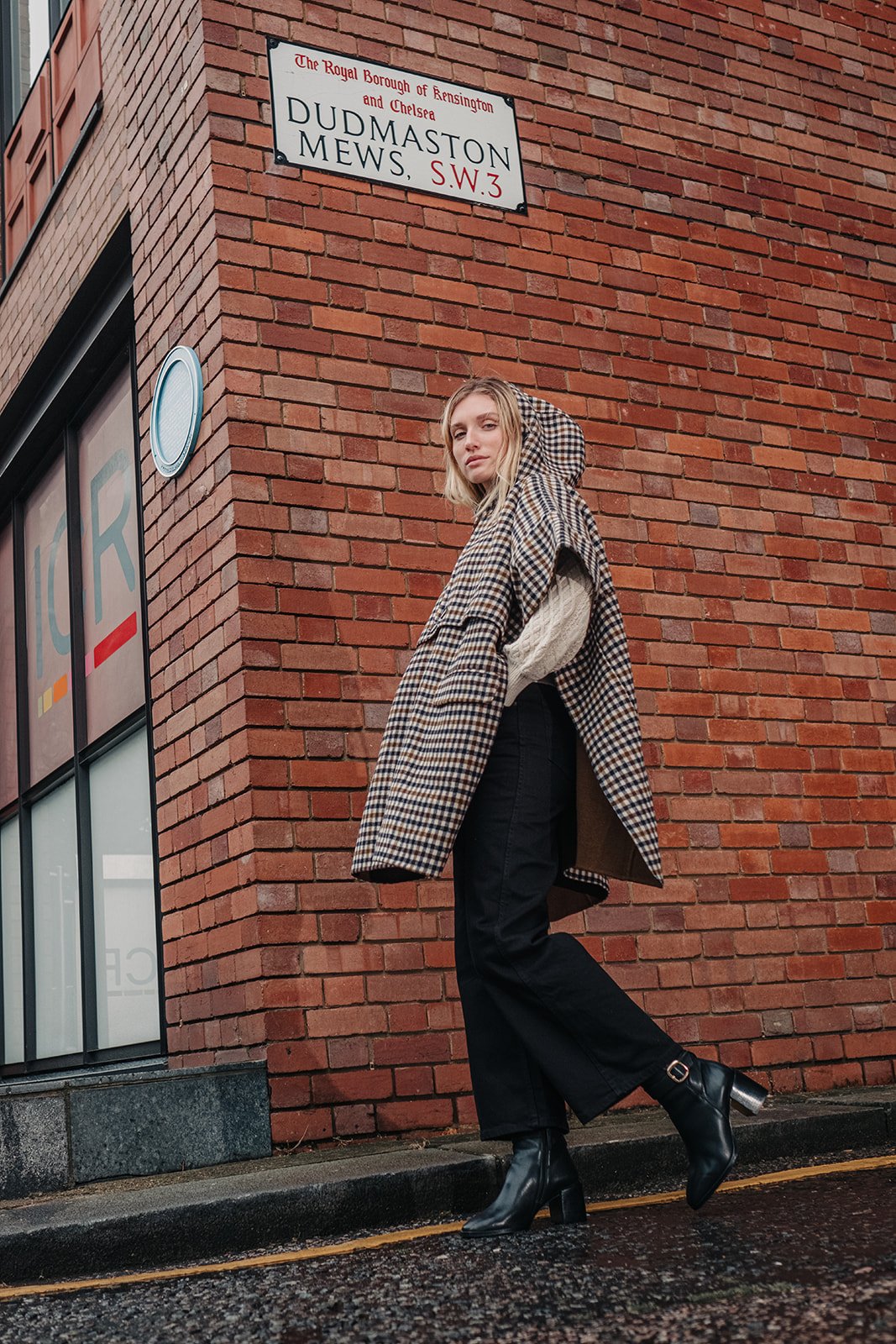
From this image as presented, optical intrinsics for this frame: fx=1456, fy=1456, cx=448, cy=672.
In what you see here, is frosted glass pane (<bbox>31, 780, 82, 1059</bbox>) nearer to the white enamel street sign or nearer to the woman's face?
the white enamel street sign

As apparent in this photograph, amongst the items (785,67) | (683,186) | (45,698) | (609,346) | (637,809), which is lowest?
(637,809)

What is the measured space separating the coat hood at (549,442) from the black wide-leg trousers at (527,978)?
580mm

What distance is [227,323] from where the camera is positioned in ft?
15.8

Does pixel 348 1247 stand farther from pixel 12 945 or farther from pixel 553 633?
pixel 12 945

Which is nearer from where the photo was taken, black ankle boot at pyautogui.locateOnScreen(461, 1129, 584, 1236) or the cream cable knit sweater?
black ankle boot at pyautogui.locateOnScreen(461, 1129, 584, 1236)

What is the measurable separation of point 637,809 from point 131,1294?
1.42 m

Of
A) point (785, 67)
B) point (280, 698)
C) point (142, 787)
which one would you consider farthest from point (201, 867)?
point (785, 67)

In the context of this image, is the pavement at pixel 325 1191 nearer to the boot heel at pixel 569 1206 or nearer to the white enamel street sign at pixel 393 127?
the boot heel at pixel 569 1206

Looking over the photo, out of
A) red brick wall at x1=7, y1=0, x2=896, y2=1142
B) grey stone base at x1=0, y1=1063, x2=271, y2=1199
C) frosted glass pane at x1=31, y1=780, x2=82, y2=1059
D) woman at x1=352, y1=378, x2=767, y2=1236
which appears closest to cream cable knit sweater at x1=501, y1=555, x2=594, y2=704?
woman at x1=352, y1=378, x2=767, y2=1236

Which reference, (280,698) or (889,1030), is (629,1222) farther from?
(889,1030)

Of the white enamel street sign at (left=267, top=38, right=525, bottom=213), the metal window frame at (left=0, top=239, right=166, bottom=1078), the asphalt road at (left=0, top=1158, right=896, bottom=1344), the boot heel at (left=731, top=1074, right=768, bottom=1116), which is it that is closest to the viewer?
the asphalt road at (left=0, top=1158, right=896, bottom=1344)

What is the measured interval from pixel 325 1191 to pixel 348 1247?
24 centimetres

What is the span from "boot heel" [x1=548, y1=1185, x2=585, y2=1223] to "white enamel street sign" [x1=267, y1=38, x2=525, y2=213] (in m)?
3.58

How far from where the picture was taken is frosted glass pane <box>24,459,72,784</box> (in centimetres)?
718
